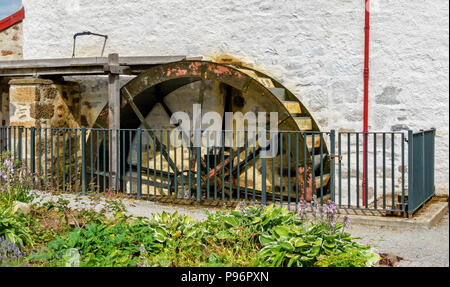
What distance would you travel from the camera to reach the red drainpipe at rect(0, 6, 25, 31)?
→ 9438 mm

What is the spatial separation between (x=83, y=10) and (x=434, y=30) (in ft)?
17.6

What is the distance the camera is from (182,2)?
849 cm

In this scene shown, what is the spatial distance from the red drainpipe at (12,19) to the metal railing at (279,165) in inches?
76.4

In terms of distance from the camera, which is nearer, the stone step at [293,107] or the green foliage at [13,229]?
the green foliage at [13,229]

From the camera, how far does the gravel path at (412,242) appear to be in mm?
4378

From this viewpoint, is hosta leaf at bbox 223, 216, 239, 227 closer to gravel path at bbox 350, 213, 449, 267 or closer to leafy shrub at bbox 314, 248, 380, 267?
leafy shrub at bbox 314, 248, 380, 267

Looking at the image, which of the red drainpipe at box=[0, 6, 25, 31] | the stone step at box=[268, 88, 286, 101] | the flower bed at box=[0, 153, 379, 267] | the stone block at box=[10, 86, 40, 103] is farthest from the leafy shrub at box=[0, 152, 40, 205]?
the red drainpipe at box=[0, 6, 25, 31]

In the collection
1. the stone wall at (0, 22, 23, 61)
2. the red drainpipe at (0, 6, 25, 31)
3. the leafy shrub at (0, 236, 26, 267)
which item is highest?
the red drainpipe at (0, 6, 25, 31)

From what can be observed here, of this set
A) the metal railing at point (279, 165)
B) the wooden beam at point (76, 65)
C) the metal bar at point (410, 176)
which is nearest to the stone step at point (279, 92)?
the metal railing at point (279, 165)

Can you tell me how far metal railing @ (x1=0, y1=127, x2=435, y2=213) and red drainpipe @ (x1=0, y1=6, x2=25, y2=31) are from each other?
194 centimetres

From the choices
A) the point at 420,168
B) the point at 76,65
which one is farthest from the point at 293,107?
the point at 76,65

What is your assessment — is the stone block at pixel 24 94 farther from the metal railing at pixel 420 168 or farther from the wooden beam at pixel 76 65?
the metal railing at pixel 420 168

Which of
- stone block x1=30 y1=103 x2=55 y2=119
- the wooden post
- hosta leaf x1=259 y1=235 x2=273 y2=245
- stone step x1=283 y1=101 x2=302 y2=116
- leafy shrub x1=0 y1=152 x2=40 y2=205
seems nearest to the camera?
hosta leaf x1=259 y1=235 x2=273 y2=245
